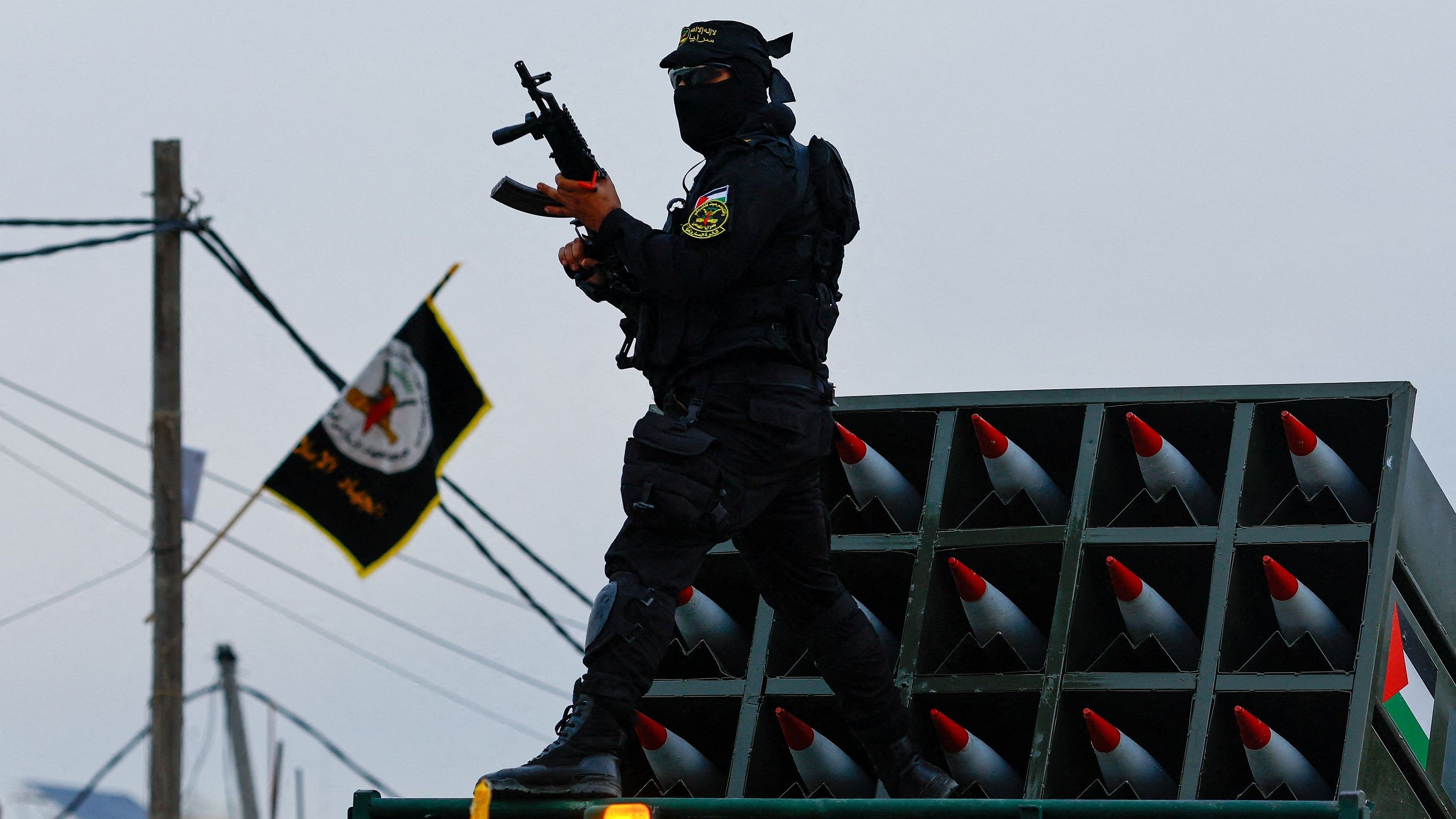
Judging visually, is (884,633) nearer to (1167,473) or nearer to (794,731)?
(794,731)

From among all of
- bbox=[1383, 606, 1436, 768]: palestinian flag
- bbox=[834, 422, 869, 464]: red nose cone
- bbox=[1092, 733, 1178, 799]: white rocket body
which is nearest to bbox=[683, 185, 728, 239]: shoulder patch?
bbox=[834, 422, 869, 464]: red nose cone

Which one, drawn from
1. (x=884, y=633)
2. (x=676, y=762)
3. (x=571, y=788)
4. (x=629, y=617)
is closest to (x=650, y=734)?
(x=676, y=762)

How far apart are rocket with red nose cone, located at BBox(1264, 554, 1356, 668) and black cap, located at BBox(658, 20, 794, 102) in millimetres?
1820

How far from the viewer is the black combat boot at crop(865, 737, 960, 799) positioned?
189 inches

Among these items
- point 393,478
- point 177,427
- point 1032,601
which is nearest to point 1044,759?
point 1032,601

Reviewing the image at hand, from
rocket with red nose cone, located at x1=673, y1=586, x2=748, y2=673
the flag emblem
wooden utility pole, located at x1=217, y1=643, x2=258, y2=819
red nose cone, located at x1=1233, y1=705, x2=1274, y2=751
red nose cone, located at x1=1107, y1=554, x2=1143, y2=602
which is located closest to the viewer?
red nose cone, located at x1=1233, y1=705, x2=1274, y2=751

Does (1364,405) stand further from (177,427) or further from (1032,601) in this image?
(177,427)

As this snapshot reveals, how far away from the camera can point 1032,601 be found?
5.33 m

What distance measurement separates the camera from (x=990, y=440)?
534cm

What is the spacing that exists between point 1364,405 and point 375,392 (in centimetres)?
745

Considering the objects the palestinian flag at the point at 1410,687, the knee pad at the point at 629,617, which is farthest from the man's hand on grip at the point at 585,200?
the palestinian flag at the point at 1410,687

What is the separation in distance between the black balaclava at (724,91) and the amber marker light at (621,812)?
6.07 ft

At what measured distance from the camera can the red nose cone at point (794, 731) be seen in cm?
516

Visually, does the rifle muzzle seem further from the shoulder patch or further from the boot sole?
the boot sole
